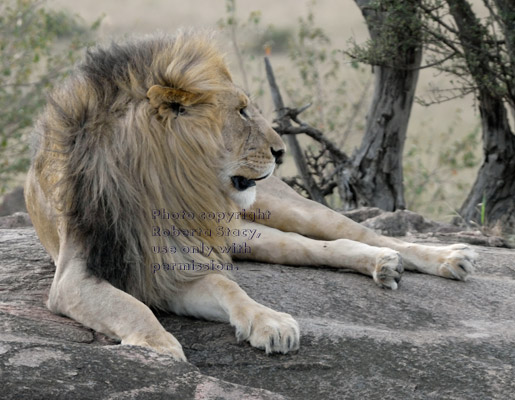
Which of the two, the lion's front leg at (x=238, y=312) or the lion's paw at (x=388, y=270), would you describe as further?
the lion's paw at (x=388, y=270)

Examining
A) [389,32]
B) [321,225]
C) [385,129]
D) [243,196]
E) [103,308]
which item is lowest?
[103,308]

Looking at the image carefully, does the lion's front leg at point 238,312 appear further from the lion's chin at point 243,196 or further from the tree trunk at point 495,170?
the tree trunk at point 495,170

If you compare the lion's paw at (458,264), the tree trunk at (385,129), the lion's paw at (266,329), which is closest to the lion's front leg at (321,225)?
the lion's paw at (458,264)

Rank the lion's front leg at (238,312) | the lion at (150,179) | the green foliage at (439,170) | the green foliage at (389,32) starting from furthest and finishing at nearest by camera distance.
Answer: the green foliage at (439,170) → the green foliage at (389,32) → the lion at (150,179) → the lion's front leg at (238,312)

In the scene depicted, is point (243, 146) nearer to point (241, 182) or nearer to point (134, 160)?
point (241, 182)

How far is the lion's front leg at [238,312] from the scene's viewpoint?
2885 mm

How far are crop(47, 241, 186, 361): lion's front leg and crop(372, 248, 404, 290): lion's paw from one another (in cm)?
130

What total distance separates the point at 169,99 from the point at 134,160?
11.1 inches

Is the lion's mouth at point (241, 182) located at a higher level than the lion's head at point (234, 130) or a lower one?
lower

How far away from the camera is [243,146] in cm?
343

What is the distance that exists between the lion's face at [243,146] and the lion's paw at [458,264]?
1175 mm

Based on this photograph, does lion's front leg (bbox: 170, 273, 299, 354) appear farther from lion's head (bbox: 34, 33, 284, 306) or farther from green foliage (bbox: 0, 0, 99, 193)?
green foliage (bbox: 0, 0, 99, 193)

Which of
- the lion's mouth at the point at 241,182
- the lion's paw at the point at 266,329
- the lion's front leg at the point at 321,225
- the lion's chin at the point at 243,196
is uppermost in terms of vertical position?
the lion's mouth at the point at 241,182

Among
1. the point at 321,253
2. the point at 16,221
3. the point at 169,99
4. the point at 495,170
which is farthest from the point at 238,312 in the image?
the point at 495,170
